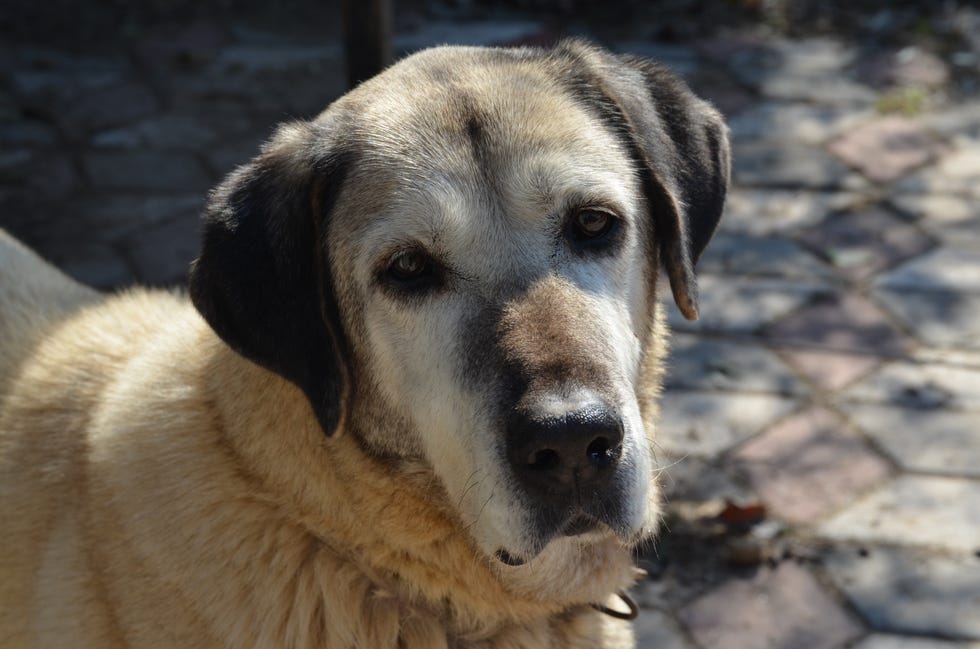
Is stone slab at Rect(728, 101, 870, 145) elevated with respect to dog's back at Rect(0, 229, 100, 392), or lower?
lower

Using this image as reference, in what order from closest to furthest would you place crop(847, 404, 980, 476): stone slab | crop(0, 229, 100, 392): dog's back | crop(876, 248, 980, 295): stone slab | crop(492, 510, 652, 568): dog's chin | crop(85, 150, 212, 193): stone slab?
crop(492, 510, 652, 568): dog's chin < crop(0, 229, 100, 392): dog's back < crop(847, 404, 980, 476): stone slab < crop(876, 248, 980, 295): stone slab < crop(85, 150, 212, 193): stone slab

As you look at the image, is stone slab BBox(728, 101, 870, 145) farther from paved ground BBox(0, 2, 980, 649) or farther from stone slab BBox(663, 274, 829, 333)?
stone slab BBox(663, 274, 829, 333)

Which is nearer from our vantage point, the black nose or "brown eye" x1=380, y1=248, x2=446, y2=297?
the black nose

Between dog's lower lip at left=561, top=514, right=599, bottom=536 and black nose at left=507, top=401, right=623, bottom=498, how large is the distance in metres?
0.07

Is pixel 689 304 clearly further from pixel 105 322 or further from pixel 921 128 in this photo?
pixel 921 128

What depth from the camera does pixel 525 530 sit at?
270cm

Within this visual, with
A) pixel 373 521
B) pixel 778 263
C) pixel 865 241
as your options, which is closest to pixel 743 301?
pixel 778 263

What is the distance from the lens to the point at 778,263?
5.55 m

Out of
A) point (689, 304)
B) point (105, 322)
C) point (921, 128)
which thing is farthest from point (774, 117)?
point (105, 322)

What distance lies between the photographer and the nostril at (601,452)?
261cm

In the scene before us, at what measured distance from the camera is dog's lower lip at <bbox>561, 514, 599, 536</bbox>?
2.70 m

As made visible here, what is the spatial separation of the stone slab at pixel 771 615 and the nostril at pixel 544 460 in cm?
147

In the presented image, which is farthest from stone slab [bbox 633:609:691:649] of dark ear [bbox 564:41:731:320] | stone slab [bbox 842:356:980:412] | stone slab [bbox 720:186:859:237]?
stone slab [bbox 720:186:859:237]

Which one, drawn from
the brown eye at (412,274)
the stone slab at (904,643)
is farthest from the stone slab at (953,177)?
the brown eye at (412,274)
